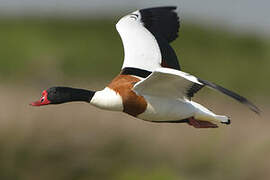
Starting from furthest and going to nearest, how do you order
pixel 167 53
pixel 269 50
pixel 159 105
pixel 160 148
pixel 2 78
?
pixel 269 50
pixel 2 78
pixel 160 148
pixel 167 53
pixel 159 105

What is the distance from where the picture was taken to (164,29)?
5.60 meters

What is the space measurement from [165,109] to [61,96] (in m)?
0.49

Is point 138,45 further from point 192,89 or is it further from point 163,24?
point 192,89

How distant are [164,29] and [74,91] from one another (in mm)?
882

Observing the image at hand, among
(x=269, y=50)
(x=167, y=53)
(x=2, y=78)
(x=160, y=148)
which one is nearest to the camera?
(x=167, y=53)

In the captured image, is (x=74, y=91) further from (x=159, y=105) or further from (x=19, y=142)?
(x=19, y=142)

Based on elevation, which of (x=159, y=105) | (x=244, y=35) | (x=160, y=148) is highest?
(x=159, y=105)

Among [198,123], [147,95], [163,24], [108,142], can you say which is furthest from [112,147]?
[147,95]

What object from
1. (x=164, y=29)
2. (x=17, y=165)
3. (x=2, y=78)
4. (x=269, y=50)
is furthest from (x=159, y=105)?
(x=269, y=50)

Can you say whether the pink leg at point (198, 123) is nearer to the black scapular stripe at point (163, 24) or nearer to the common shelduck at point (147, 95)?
the common shelduck at point (147, 95)

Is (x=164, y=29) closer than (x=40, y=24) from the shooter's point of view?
Yes

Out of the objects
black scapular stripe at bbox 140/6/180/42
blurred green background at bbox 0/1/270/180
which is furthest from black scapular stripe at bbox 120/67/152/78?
blurred green background at bbox 0/1/270/180

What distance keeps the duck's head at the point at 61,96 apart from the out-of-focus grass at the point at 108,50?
3.43m

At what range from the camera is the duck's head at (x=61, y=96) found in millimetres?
4859
